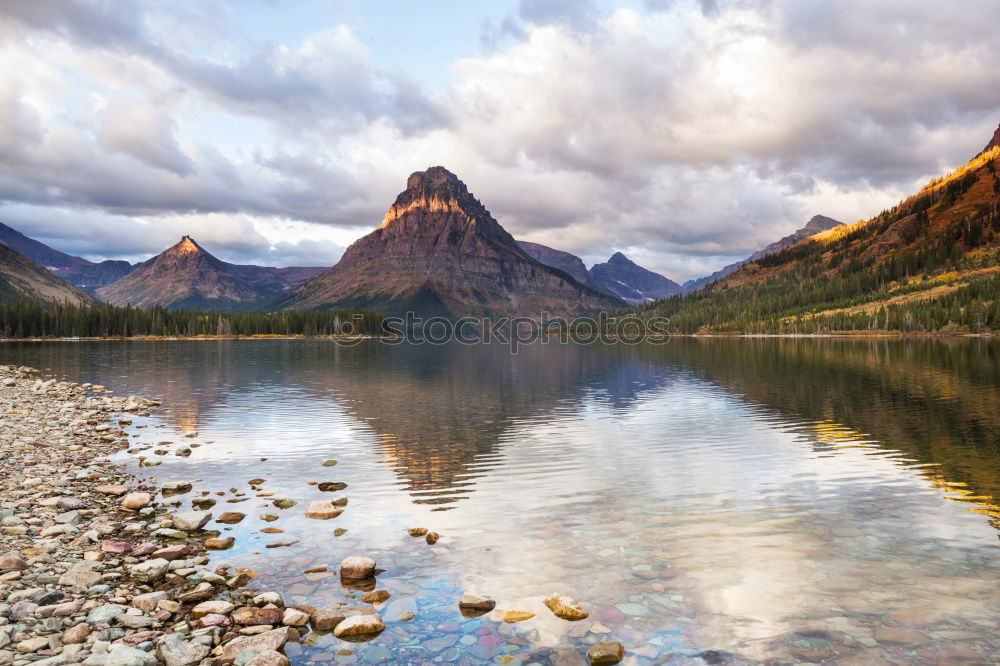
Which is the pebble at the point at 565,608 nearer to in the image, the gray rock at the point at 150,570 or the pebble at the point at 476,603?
the pebble at the point at 476,603

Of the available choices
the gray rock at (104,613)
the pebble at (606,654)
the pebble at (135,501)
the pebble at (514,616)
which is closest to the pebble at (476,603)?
the pebble at (514,616)

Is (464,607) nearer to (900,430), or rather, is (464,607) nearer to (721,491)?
(721,491)

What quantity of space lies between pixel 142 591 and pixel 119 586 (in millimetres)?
713

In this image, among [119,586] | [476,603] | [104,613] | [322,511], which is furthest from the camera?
[322,511]

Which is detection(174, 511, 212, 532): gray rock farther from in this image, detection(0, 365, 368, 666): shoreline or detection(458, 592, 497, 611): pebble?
detection(458, 592, 497, 611): pebble

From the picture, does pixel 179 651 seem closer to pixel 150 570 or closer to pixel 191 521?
pixel 150 570

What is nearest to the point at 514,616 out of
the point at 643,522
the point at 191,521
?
the point at 643,522

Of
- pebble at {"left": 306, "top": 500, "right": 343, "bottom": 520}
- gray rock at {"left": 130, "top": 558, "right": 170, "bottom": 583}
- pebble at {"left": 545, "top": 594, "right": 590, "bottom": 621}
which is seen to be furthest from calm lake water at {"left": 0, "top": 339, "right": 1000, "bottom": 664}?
gray rock at {"left": 130, "top": 558, "right": 170, "bottom": 583}

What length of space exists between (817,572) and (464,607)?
10.6 meters

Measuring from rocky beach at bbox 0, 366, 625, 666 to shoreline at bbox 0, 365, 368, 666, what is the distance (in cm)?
3

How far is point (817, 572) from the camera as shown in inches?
644

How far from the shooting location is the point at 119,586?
584 inches

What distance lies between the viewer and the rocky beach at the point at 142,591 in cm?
1168

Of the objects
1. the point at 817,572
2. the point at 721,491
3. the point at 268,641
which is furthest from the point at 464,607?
the point at 721,491
